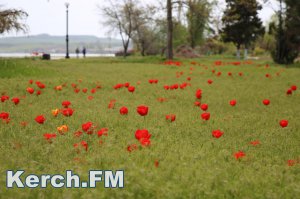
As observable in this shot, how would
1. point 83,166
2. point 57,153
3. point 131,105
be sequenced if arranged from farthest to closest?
1. point 131,105
2. point 57,153
3. point 83,166

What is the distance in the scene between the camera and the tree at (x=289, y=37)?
33594 mm

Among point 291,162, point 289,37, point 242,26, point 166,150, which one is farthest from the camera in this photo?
point 242,26

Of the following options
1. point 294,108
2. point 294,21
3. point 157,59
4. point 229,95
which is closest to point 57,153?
point 294,108

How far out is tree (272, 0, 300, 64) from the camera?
33594mm

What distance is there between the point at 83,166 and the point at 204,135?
2.41 metres

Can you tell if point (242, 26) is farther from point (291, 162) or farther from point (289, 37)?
point (291, 162)

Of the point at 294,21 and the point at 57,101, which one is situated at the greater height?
the point at 294,21

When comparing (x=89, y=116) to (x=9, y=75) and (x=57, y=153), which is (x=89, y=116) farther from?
(x=9, y=75)

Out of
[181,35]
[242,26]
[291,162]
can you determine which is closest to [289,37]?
[242,26]

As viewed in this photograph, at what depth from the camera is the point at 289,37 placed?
34281 millimetres

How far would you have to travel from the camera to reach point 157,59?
3394 cm

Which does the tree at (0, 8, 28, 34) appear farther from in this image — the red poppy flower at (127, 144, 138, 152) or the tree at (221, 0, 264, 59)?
the tree at (221, 0, 264, 59)

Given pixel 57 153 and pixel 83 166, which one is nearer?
pixel 83 166

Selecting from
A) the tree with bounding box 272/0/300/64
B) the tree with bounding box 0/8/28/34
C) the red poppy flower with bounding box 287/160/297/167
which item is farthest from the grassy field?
the tree with bounding box 272/0/300/64
